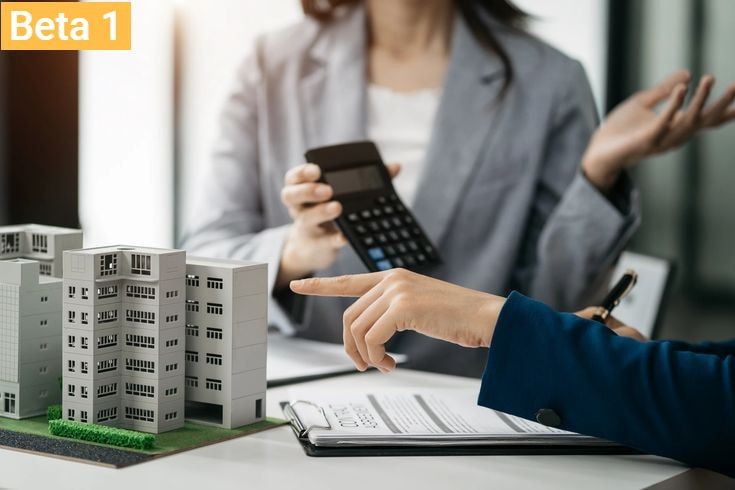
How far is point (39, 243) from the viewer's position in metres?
1.00

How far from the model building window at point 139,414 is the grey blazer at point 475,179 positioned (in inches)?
27.8

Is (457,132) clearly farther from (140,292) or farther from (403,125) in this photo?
(140,292)

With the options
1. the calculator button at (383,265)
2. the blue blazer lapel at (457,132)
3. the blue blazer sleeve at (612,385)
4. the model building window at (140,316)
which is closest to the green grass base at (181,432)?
the model building window at (140,316)

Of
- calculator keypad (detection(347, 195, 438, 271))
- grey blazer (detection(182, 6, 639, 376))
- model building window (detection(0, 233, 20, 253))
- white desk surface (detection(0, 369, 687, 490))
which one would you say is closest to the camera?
white desk surface (detection(0, 369, 687, 490))

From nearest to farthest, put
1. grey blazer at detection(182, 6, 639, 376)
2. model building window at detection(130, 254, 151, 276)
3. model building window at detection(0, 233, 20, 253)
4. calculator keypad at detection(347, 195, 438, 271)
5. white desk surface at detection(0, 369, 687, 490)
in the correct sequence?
white desk surface at detection(0, 369, 687, 490)
model building window at detection(130, 254, 151, 276)
model building window at detection(0, 233, 20, 253)
calculator keypad at detection(347, 195, 438, 271)
grey blazer at detection(182, 6, 639, 376)

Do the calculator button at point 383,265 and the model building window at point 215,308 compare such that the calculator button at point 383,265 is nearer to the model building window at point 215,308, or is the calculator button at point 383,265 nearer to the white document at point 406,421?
the white document at point 406,421

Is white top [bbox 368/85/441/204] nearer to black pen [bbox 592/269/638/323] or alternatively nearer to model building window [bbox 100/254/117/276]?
black pen [bbox 592/269/638/323]

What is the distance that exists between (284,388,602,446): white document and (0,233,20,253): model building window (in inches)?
13.3

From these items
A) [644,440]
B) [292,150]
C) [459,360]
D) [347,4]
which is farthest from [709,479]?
[347,4]

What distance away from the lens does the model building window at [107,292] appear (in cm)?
84

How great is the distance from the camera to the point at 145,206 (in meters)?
1.93

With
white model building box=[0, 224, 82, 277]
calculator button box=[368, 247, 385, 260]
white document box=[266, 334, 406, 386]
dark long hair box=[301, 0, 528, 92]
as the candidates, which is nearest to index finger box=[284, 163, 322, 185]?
calculator button box=[368, 247, 385, 260]

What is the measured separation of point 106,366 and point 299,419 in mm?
187

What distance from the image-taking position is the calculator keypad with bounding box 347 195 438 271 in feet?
4.06
